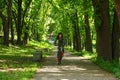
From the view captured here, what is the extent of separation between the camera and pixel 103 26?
74.1ft

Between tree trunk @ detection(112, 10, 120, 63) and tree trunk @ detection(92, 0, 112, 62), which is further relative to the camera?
tree trunk @ detection(112, 10, 120, 63)

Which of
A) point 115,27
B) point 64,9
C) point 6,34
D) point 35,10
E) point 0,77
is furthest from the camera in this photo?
point 35,10

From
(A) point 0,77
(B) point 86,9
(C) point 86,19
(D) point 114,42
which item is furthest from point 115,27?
(A) point 0,77

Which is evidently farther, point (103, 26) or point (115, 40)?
point (115, 40)

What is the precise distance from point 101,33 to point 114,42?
3406 millimetres

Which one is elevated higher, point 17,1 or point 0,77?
point 17,1

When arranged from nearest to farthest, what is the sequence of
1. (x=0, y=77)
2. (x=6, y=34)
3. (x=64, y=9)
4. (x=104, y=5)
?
(x=0, y=77), (x=104, y=5), (x=6, y=34), (x=64, y=9)

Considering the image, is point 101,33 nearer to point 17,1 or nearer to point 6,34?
point 6,34

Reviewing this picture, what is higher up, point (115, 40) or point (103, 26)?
point (103, 26)

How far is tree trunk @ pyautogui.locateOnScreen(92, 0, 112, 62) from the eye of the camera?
22.4 m

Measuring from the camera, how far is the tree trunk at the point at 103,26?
73.6 feet

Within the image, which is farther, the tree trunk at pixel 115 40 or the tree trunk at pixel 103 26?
the tree trunk at pixel 115 40

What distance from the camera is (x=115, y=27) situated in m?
25.7

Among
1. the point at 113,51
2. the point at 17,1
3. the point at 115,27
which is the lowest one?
the point at 113,51
